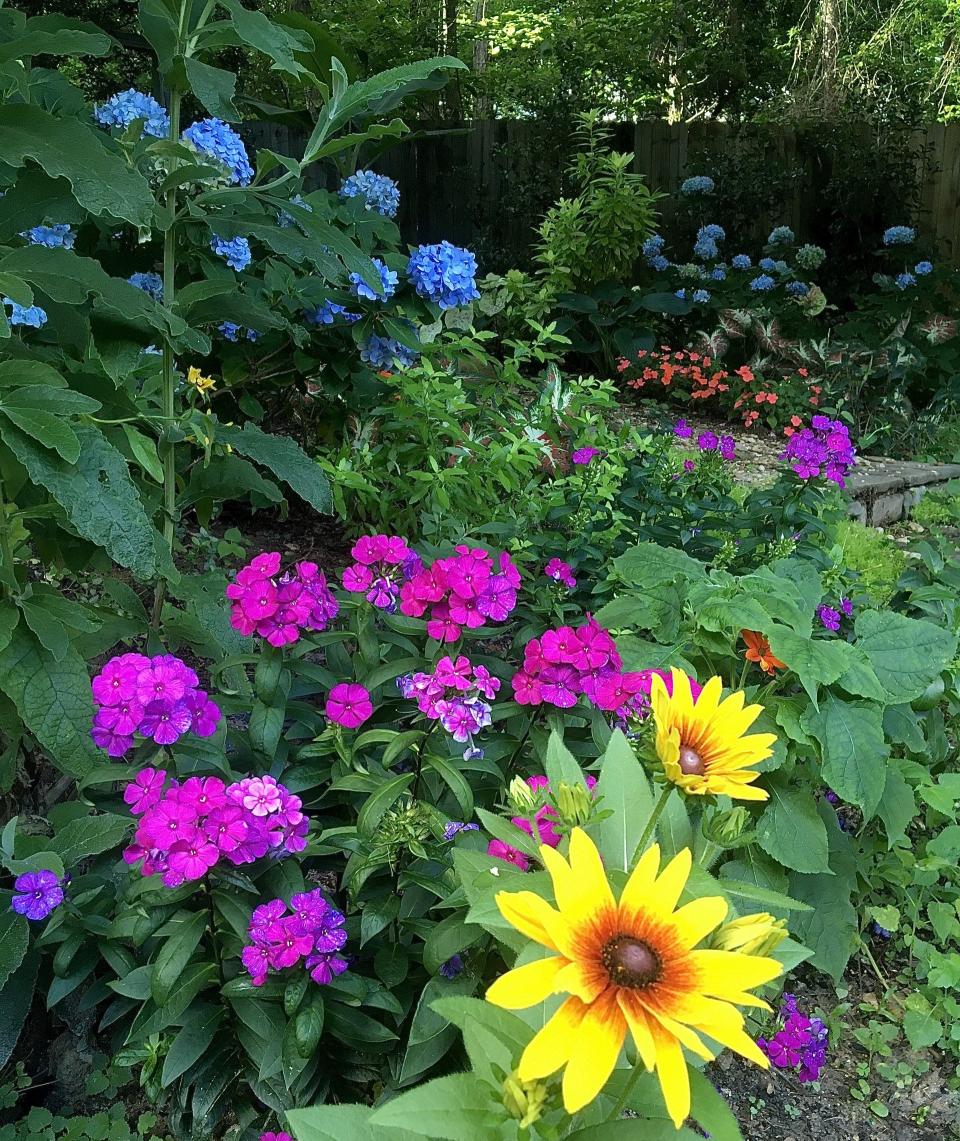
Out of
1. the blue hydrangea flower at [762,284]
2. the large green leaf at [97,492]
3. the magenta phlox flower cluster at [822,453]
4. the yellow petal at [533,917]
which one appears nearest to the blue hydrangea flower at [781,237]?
the blue hydrangea flower at [762,284]

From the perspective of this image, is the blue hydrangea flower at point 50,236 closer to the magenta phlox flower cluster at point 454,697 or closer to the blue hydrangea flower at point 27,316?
A: the blue hydrangea flower at point 27,316

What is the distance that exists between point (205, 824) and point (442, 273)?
1984 mm

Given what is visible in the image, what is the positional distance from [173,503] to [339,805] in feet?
2.23

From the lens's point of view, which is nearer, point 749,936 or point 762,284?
point 749,936

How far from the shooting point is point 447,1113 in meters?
0.79

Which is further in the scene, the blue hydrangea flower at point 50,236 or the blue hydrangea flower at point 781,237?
the blue hydrangea flower at point 781,237

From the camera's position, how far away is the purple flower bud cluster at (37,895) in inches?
50.7

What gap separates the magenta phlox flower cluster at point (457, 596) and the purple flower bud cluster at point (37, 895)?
63 cm

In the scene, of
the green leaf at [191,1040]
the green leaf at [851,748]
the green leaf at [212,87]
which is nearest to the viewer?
the green leaf at [191,1040]

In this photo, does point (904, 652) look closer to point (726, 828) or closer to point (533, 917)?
point (726, 828)

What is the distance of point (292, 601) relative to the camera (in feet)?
4.86

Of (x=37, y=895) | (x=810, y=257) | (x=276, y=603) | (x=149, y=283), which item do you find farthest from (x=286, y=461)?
(x=810, y=257)

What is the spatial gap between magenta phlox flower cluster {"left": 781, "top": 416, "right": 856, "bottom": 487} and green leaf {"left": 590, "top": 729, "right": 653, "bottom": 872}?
1502 mm

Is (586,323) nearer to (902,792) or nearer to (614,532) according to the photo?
(614,532)
